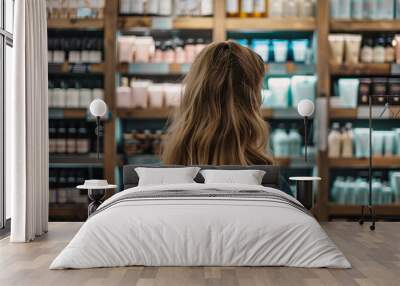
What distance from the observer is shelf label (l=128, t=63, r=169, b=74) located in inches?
260

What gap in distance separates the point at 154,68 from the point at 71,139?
1083 millimetres

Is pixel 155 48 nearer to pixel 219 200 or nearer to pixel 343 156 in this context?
pixel 343 156

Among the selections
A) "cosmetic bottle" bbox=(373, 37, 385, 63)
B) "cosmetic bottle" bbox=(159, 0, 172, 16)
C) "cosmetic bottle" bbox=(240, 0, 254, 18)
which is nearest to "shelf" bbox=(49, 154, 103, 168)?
"cosmetic bottle" bbox=(159, 0, 172, 16)

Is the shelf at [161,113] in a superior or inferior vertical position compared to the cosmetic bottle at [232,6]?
inferior

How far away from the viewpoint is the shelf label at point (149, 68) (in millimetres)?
6613

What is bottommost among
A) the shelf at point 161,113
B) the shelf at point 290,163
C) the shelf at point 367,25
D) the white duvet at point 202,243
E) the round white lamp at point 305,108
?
the white duvet at point 202,243

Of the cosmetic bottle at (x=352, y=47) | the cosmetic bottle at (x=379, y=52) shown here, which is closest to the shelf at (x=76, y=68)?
the cosmetic bottle at (x=352, y=47)

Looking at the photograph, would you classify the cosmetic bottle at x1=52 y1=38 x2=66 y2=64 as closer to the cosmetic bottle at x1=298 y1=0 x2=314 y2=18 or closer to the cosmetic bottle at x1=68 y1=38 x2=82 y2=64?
the cosmetic bottle at x1=68 y1=38 x2=82 y2=64

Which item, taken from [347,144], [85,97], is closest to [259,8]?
[347,144]

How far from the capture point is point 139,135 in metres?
6.71

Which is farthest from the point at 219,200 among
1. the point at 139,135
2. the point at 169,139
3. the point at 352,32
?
the point at 352,32

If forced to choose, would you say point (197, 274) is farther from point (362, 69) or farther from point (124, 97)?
point (362, 69)

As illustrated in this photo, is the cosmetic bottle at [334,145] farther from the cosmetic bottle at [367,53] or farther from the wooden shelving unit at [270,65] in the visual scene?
the cosmetic bottle at [367,53]

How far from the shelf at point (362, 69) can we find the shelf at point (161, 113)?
1.88 ft
